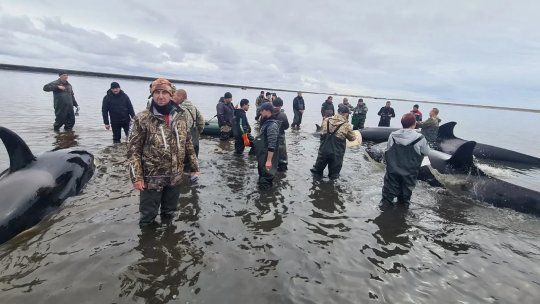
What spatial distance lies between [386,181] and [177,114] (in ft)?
18.6

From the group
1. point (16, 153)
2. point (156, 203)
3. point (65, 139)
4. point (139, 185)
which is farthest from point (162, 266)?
point (65, 139)

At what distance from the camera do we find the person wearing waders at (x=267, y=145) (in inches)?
318

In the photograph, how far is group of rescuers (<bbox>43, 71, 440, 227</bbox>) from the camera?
509cm

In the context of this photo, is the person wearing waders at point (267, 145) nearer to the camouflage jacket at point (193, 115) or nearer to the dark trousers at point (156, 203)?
the camouflage jacket at point (193, 115)

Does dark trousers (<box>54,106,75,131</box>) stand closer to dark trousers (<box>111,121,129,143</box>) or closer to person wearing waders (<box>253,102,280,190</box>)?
dark trousers (<box>111,121,129,143</box>)

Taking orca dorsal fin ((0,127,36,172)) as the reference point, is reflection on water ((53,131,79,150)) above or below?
below

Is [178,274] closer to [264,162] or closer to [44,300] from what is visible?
[44,300]

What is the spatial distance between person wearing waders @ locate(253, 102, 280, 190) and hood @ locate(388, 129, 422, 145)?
9.69 ft

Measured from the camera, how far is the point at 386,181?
8367 mm

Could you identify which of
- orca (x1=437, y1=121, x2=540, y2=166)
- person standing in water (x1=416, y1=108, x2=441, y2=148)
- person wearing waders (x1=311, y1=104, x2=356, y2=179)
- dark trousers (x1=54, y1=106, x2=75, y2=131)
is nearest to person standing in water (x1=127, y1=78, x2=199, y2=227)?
person wearing waders (x1=311, y1=104, x2=356, y2=179)

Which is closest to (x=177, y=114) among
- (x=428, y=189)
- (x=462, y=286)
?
(x=462, y=286)

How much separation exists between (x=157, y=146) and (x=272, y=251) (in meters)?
2.65

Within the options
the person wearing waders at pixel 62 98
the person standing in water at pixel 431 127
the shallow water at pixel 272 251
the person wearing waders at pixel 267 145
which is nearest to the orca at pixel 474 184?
the shallow water at pixel 272 251

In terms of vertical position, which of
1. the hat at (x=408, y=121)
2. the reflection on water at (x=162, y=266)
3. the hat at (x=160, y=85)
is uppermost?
the hat at (x=160, y=85)
